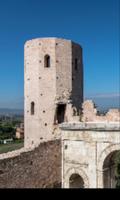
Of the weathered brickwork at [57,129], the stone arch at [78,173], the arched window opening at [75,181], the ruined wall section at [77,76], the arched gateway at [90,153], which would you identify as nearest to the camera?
the weathered brickwork at [57,129]

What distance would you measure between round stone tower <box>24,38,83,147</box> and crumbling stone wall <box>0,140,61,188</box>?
1.98 m

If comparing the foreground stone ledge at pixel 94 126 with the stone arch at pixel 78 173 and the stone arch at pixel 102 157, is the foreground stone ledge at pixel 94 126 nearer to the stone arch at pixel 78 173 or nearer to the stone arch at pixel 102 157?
the stone arch at pixel 102 157

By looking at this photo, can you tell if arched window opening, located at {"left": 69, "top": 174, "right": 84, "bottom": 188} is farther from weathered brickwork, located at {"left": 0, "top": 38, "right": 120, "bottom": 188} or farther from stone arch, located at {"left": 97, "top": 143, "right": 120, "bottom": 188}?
stone arch, located at {"left": 97, "top": 143, "right": 120, "bottom": 188}

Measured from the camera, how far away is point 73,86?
1537 centimetres

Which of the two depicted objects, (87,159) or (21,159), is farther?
(87,159)

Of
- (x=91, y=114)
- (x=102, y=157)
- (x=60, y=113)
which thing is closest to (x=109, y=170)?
(x=102, y=157)

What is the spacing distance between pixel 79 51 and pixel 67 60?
1.45 metres

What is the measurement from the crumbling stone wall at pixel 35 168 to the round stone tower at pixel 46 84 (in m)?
1.98

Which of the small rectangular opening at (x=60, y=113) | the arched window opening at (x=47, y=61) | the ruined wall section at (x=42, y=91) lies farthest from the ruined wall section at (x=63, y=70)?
the small rectangular opening at (x=60, y=113)

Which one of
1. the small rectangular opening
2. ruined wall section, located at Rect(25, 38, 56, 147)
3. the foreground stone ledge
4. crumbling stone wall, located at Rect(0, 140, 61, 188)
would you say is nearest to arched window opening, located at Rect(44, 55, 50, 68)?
ruined wall section, located at Rect(25, 38, 56, 147)

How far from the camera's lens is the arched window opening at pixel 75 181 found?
12.6 metres
